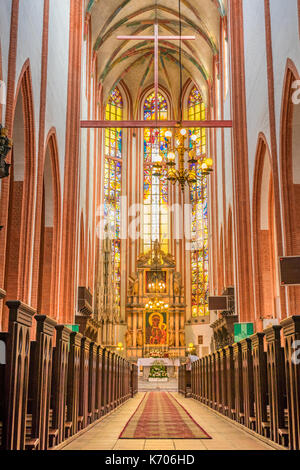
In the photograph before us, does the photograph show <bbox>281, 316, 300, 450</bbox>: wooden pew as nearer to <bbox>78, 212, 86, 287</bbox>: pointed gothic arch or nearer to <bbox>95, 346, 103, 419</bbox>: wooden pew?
<bbox>95, 346, 103, 419</bbox>: wooden pew

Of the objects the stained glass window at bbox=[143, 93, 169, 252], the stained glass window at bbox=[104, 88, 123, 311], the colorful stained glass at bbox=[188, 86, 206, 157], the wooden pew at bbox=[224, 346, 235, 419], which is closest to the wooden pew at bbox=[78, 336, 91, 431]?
the wooden pew at bbox=[224, 346, 235, 419]

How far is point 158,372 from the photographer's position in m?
24.7

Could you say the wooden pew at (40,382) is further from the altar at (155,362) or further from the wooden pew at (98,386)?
the altar at (155,362)

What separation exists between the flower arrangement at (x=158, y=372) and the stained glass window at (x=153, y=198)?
6.88 m

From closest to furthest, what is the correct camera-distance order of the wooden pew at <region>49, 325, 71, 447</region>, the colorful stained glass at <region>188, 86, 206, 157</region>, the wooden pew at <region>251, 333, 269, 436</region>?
1. the wooden pew at <region>49, 325, 71, 447</region>
2. the wooden pew at <region>251, 333, 269, 436</region>
3. the colorful stained glass at <region>188, 86, 206, 157</region>

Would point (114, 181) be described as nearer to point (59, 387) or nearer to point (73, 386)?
point (73, 386)

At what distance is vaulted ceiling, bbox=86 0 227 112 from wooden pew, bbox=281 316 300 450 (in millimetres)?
18026

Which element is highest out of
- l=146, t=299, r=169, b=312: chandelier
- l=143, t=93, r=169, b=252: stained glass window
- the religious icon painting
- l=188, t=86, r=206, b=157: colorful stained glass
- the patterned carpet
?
l=188, t=86, r=206, b=157: colorful stained glass

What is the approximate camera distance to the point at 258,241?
15133 millimetres

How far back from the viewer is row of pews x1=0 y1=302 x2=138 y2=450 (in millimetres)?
3645

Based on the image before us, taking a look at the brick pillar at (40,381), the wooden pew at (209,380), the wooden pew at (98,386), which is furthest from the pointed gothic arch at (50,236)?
the brick pillar at (40,381)

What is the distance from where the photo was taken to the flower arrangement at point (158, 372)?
965 inches

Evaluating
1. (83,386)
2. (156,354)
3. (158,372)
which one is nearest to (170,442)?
(83,386)

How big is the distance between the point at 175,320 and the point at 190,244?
419 centimetres
